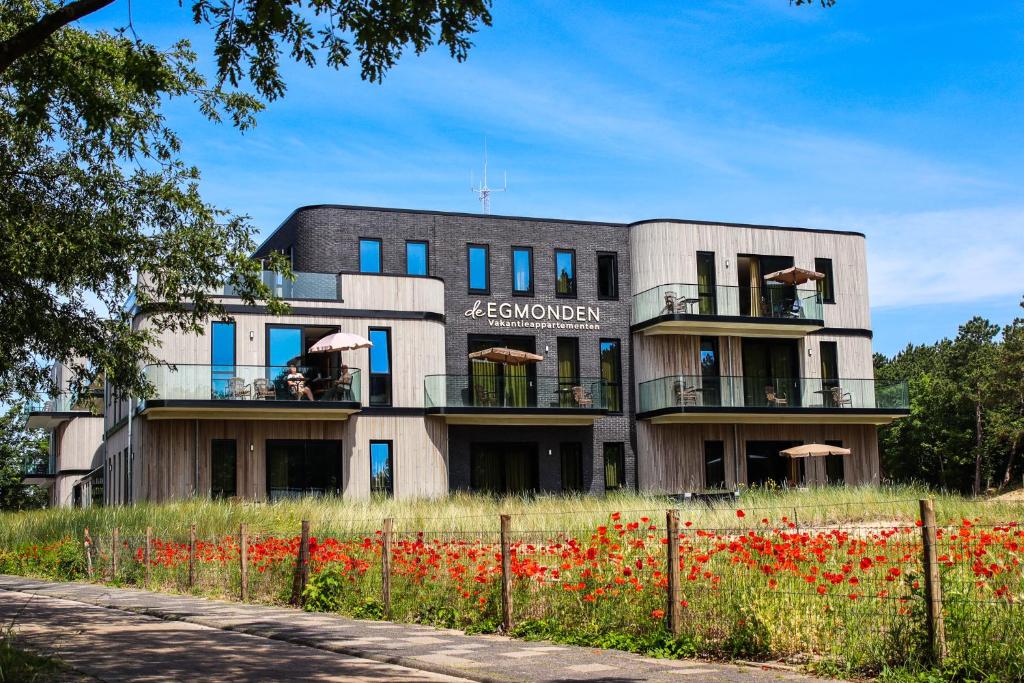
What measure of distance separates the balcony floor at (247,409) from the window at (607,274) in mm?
8874

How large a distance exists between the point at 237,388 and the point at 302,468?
9.81ft

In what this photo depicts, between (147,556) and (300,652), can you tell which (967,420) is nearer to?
(147,556)

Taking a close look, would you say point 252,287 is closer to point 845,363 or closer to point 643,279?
point 643,279

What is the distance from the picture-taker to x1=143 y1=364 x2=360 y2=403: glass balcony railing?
1137 inches

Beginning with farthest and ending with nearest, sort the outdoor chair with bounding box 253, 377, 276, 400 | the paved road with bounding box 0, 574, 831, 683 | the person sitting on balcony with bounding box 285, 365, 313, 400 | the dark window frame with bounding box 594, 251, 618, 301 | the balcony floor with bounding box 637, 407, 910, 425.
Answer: the dark window frame with bounding box 594, 251, 618, 301 < the balcony floor with bounding box 637, 407, 910, 425 < the person sitting on balcony with bounding box 285, 365, 313, 400 < the outdoor chair with bounding box 253, 377, 276, 400 < the paved road with bounding box 0, 574, 831, 683

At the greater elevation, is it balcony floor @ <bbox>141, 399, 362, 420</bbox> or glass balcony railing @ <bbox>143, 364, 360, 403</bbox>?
glass balcony railing @ <bbox>143, 364, 360, 403</bbox>

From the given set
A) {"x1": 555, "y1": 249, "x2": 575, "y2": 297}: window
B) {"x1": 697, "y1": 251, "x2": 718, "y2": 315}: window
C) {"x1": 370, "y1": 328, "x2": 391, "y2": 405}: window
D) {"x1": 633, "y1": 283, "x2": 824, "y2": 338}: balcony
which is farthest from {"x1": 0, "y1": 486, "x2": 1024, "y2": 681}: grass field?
{"x1": 697, "y1": 251, "x2": 718, "y2": 315}: window

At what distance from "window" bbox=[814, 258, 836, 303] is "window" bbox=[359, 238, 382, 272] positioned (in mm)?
14140

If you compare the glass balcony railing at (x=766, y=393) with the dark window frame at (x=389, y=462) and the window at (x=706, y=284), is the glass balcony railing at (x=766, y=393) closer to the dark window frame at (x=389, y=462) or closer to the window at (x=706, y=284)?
the window at (x=706, y=284)

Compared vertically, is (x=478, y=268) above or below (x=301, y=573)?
above

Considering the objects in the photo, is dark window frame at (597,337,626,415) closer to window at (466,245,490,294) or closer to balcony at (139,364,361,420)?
window at (466,245,490,294)

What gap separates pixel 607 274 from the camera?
3566cm

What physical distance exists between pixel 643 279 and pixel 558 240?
2818mm

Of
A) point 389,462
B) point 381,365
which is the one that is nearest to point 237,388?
point 381,365
